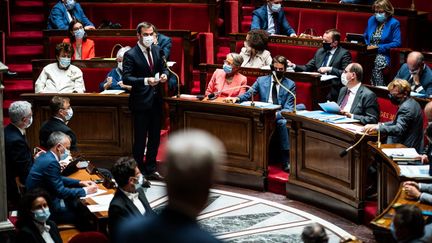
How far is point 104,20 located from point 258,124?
3285 mm

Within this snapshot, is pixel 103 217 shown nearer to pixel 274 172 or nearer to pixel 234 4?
pixel 274 172

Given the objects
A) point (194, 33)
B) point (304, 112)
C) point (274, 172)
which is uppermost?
point (194, 33)

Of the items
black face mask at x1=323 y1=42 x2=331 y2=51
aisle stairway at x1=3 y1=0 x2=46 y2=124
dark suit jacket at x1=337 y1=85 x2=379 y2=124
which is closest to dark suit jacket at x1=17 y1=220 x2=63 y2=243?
dark suit jacket at x1=337 y1=85 x2=379 y2=124

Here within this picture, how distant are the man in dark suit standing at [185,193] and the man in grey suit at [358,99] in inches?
205

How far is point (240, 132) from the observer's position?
8102 millimetres

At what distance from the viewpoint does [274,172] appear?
322 inches

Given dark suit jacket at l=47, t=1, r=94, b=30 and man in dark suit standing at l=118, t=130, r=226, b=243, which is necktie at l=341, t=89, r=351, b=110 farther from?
man in dark suit standing at l=118, t=130, r=226, b=243

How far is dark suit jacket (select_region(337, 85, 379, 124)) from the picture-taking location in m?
7.35

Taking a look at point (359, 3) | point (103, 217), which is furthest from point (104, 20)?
point (103, 217)

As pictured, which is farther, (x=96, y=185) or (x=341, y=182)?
(x=341, y=182)

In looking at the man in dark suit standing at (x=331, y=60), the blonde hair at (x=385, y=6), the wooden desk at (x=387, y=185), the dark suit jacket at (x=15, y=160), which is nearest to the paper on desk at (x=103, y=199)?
the dark suit jacket at (x=15, y=160)

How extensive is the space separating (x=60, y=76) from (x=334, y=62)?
2.61 metres

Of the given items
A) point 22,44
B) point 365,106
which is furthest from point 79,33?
point 365,106

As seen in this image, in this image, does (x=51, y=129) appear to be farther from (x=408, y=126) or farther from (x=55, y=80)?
(x=408, y=126)
